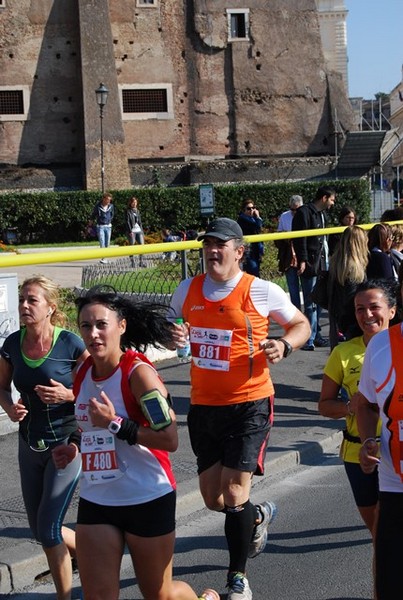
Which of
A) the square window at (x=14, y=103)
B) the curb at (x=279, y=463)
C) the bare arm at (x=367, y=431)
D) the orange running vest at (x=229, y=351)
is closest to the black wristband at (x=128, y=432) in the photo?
the bare arm at (x=367, y=431)

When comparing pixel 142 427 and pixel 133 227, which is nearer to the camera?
pixel 142 427

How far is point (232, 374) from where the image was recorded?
5922 millimetres

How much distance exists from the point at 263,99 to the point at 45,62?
34.7 feet

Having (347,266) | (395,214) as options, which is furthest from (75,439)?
(395,214)

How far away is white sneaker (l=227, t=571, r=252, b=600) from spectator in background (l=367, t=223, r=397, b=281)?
16.7 feet

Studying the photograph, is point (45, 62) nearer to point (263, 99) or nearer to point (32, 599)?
point (263, 99)

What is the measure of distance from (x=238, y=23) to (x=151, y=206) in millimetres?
13549

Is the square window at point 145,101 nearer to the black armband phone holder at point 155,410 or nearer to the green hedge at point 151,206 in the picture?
the green hedge at point 151,206

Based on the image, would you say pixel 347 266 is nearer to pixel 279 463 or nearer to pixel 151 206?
pixel 279 463

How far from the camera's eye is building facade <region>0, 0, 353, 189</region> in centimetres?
4603

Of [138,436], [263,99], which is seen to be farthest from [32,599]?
[263,99]

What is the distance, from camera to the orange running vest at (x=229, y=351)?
19.4 feet

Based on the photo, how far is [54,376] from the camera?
18.4 ft

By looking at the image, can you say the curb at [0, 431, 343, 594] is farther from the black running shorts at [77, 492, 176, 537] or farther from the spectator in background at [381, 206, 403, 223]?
the spectator in background at [381, 206, 403, 223]
